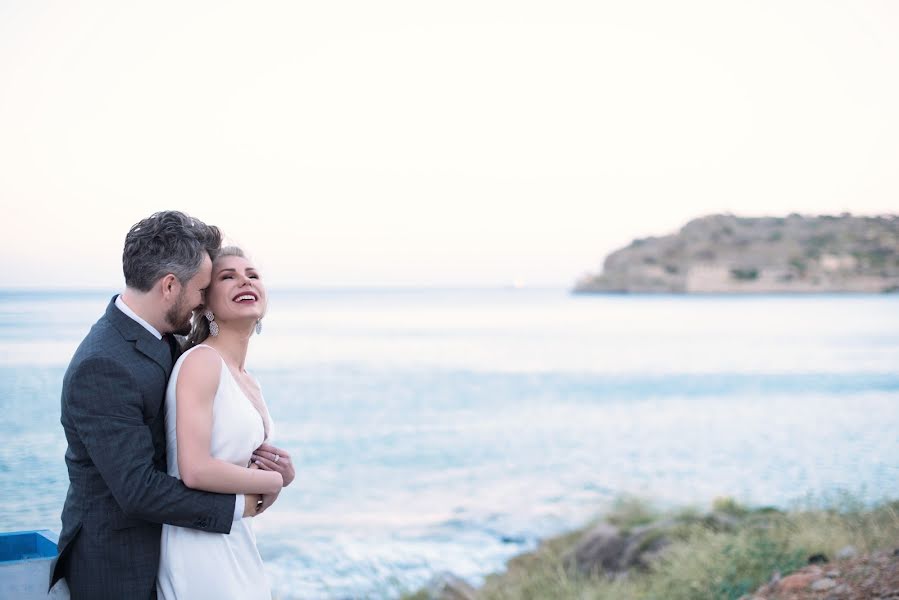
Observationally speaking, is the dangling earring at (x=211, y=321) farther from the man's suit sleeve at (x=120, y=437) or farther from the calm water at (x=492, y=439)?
the calm water at (x=492, y=439)

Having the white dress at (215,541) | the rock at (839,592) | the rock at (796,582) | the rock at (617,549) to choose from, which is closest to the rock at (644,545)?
the rock at (617,549)

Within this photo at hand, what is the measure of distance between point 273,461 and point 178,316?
23.2 inches

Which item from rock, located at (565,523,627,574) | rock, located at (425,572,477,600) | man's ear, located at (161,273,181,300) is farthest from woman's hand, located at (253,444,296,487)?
rock, located at (565,523,627,574)

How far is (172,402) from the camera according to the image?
290cm

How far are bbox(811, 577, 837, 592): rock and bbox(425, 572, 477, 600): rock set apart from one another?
12.0ft

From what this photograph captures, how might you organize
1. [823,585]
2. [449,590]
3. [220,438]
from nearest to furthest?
[220,438]
[823,585]
[449,590]

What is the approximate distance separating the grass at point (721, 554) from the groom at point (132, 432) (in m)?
4.65

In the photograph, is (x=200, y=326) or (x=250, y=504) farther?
(x=200, y=326)

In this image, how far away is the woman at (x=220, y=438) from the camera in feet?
9.30

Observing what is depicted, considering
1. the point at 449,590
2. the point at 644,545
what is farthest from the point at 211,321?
the point at 644,545

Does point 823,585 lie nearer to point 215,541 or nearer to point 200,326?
point 215,541

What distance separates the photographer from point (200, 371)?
9.45 feet

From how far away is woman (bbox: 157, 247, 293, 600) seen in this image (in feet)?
9.30

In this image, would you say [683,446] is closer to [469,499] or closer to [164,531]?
[469,499]
